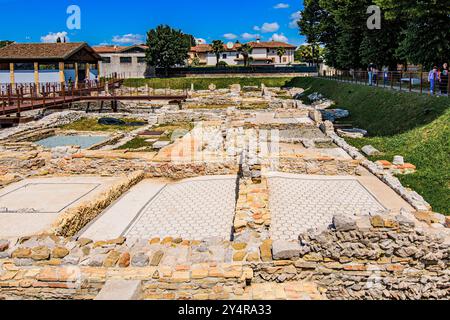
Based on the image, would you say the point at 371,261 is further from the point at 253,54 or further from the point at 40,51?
the point at 253,54

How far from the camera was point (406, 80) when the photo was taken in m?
25.9

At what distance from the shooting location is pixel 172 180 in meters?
12.9

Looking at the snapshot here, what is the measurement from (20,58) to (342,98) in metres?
28.5

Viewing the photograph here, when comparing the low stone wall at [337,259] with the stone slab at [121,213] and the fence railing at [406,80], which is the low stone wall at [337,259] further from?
the fence railing at [406,80]

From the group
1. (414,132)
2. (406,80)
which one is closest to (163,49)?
(406,80)

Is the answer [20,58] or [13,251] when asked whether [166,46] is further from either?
[13,251]

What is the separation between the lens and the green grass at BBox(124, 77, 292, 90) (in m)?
56.3

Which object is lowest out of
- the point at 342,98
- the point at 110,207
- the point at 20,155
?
the point at 110,207

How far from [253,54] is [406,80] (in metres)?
63.4

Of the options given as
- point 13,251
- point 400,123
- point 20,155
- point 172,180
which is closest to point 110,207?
point 172,180

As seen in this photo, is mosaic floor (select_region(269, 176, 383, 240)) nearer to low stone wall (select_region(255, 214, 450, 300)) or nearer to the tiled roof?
low stone wall (select_region(255, 214, 450, 300))

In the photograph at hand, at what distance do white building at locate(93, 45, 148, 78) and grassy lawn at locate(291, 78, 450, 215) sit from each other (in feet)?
145

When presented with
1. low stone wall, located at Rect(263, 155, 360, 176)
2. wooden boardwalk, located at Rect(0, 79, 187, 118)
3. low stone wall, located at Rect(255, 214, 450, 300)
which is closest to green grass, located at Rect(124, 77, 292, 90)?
wooden boardwalk, located at Rect(0, 79, 187, 118)

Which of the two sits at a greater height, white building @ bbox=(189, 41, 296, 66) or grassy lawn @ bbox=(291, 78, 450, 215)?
white building @ bbox=(189, 41, 296, 66)
